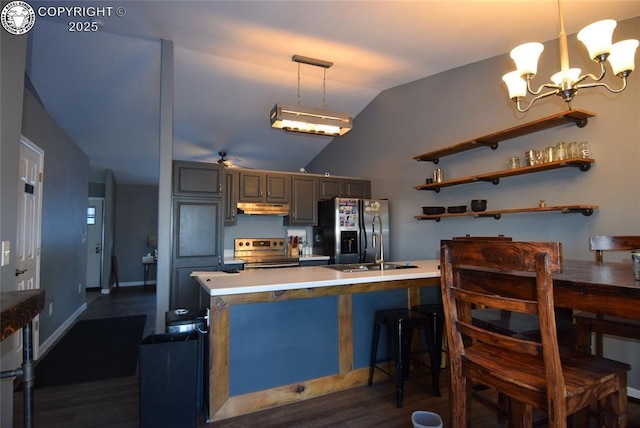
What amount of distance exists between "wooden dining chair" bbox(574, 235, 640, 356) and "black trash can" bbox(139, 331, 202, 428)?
233cm

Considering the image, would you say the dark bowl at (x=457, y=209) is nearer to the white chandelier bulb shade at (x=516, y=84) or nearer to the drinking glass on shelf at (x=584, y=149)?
the drinking glass on shelf at (x=584, y=149)

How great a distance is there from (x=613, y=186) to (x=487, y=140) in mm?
1094

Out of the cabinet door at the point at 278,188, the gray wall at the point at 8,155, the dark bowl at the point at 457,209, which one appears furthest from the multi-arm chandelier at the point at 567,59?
the cabinet door at the point at 278,188

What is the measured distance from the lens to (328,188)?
5035 millimetres

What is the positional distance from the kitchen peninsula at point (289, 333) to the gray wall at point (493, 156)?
126cm

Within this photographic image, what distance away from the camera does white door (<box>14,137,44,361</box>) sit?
291cm

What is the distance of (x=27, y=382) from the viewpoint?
114cm

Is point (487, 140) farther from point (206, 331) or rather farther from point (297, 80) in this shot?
point (206, 331)

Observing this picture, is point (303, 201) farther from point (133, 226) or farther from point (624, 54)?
Answer: point (133, 226)

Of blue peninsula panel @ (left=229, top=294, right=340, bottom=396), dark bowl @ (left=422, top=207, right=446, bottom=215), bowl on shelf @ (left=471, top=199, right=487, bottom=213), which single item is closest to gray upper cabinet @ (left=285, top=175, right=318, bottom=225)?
dark bowl @ (left=422, top=207, right=446, bottom=215)

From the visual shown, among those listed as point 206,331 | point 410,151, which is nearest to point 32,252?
point 206,331

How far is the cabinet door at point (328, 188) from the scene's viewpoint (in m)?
5.01

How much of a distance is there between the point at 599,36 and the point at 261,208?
3.82 meters

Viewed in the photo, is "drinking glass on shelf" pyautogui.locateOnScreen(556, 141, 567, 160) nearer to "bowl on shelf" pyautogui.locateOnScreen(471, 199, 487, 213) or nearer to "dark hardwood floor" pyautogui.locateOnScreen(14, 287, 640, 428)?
"bowl on shelf" pyautogui.locateOnScreen(471, 199, 487, 213)
